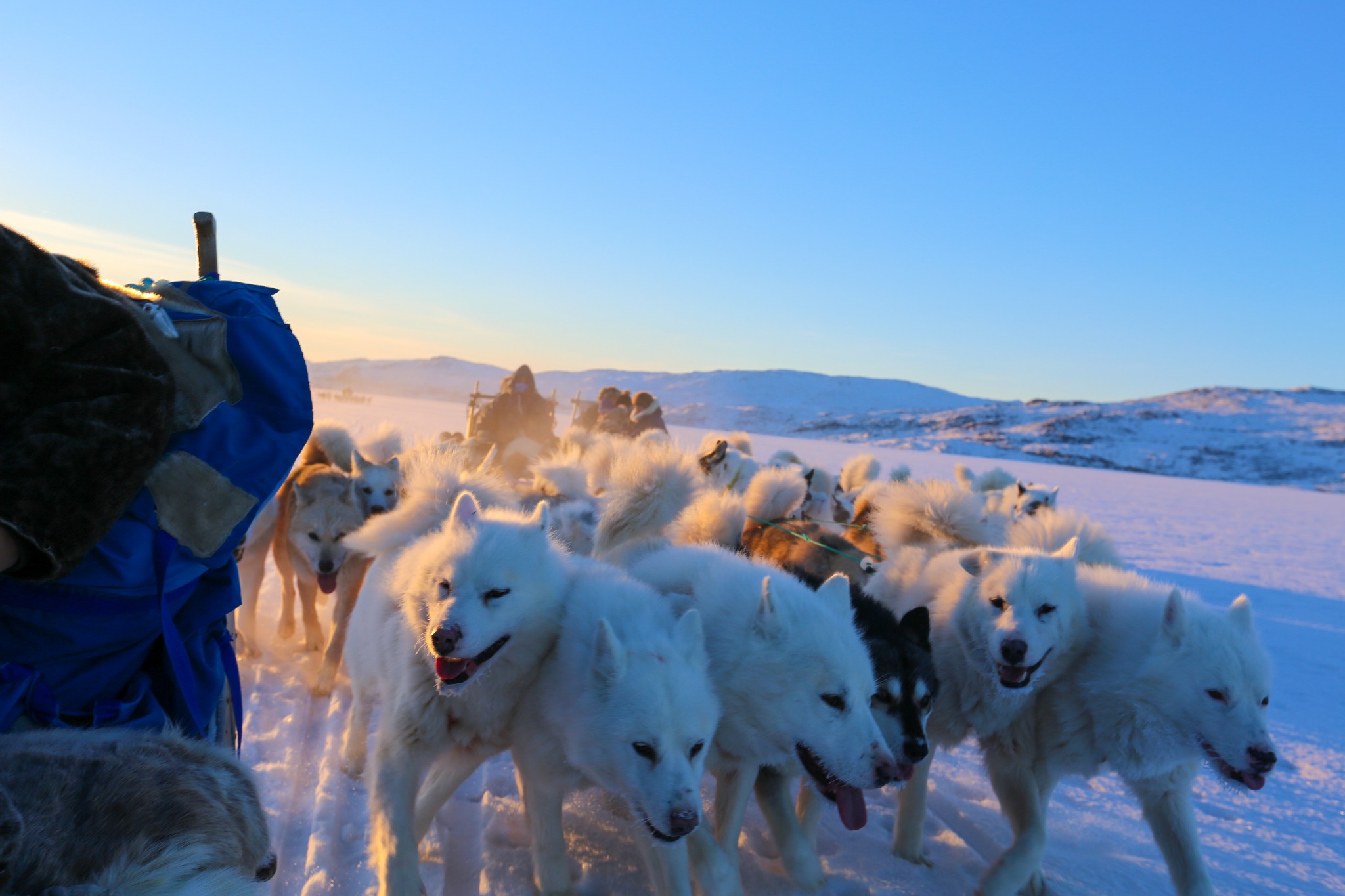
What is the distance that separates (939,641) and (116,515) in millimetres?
2824

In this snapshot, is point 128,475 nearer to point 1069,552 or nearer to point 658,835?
point 658,835

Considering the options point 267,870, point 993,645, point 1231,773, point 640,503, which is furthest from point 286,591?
point 1231,773

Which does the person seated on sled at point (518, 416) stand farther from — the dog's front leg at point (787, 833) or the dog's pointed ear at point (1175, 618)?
the dog's pointed ear at point (1175, 618)

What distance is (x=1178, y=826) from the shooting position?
273 cm

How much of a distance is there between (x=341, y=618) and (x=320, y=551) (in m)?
0.43

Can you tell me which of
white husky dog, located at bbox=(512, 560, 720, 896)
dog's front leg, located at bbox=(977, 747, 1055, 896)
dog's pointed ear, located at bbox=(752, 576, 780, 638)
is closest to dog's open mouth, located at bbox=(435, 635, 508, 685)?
white husky dog, located at bbox=(512, 560, 720, 896)

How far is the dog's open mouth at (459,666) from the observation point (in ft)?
7.39

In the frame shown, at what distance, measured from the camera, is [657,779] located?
6.72 ft

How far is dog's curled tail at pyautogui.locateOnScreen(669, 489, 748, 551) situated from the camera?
13.0ft

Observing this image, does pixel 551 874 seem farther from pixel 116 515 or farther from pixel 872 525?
pixel 872 525

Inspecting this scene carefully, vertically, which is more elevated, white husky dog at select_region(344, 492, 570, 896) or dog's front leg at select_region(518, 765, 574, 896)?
white husky dog at select_region(344, 492, 570, 896)

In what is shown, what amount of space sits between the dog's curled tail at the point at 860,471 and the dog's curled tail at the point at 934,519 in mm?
3348

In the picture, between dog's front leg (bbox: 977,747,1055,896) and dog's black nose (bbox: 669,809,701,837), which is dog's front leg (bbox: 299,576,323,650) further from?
dog's front leg (bbox: 977,747,1055,896)

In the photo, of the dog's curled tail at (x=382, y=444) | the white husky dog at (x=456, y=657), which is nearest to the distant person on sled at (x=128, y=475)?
the white husky dog at (x=456, y=657)
